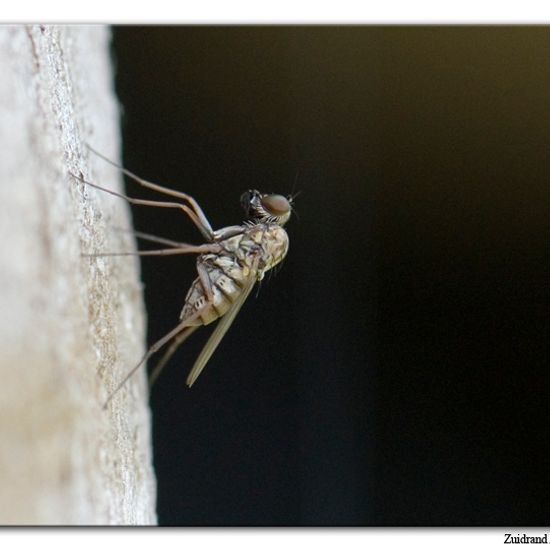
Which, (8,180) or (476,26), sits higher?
(476,26)

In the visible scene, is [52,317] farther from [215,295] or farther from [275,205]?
[275,205]

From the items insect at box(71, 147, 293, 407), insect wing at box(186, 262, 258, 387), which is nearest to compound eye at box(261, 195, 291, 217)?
insect at box(71, 147, 293, 407)

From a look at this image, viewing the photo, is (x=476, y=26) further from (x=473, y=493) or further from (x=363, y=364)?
(x=473, y=493)

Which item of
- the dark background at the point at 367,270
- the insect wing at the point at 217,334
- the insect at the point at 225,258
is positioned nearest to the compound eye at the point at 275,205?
the insect at the point at 225,258

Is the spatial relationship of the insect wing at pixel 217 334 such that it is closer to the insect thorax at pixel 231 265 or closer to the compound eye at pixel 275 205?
the insect thorax at pixel 231 265

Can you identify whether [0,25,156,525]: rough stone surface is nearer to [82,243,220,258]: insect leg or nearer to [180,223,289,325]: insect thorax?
Answer: [82,243,220,258]: insect leg

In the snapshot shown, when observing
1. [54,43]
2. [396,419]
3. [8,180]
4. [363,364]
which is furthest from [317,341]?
[8,180]

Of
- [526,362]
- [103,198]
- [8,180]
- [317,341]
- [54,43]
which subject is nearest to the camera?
[8,180]
